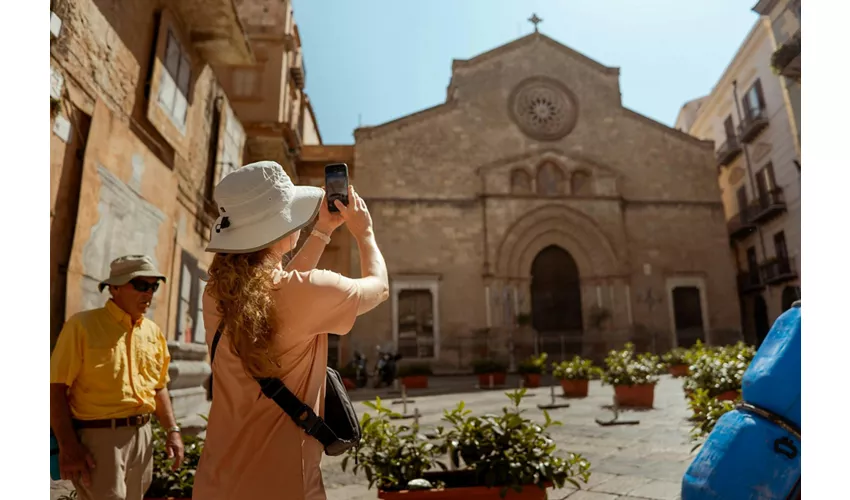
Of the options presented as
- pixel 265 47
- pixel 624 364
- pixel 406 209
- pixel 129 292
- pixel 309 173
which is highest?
pixel 265 47

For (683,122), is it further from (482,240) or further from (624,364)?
(624,364)

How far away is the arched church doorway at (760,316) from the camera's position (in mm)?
20781

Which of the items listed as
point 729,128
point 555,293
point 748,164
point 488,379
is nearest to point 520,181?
point 555,293

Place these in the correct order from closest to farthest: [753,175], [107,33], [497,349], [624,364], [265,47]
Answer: [107,33] → [624,364] → [265,47] → [497,349] → [753,175]

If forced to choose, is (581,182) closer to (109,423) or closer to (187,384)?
(187,384)

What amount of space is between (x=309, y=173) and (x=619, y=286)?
1200cm

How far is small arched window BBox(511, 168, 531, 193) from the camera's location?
62.5 feet

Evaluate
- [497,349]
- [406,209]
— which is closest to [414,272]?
[406,209]

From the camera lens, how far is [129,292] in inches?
106

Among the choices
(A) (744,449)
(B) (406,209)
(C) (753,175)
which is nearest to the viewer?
(A) (744,449)

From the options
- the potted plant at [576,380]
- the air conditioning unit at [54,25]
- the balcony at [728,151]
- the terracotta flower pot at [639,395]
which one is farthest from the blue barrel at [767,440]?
the balcony at [728,151]

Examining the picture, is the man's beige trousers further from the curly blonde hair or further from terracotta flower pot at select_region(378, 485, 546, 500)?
the curly blonde hair

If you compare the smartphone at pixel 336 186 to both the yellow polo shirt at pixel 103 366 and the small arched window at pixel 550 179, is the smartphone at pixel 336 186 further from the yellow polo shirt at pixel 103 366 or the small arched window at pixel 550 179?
the small arched window at pixel 550 179

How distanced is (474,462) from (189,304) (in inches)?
262
